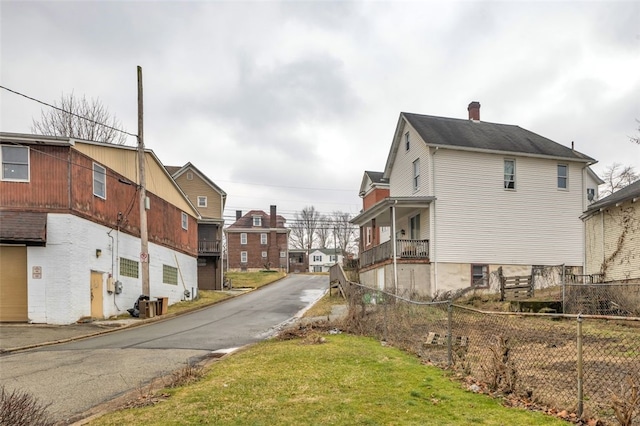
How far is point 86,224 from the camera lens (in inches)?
670

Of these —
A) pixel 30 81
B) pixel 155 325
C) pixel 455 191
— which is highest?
pixel 30 81

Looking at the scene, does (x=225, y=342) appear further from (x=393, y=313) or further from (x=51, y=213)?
(x=51, y=213)

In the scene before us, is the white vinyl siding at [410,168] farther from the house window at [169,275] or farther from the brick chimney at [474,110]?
the house window at [169,275]

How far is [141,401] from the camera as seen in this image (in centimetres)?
560

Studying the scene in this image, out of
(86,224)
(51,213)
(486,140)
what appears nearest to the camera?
(51,213)

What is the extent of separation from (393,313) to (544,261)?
15375mm

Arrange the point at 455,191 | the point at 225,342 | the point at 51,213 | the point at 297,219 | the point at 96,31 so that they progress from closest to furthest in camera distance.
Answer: the point at 225,342
the point at 96,31
the point at 51,213
the point at 455,191
the point at 297,219

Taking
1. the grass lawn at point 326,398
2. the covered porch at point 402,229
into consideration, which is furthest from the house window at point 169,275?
the grass lawn at point 326,398

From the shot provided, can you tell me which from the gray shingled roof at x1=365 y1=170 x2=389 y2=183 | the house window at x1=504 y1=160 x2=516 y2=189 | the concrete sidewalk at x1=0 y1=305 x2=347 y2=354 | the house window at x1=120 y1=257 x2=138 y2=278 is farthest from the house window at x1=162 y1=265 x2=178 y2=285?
the house window at x1=504 y1=160 x2=516 y2=189

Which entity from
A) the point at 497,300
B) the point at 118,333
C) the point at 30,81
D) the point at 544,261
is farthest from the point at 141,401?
the point at 544,261

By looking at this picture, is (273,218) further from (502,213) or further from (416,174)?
(502,213)

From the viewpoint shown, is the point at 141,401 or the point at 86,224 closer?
the point at 141,401

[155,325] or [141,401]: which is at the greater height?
[141,401]

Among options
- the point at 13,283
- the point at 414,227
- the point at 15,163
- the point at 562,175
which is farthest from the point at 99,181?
the point at 562,175
